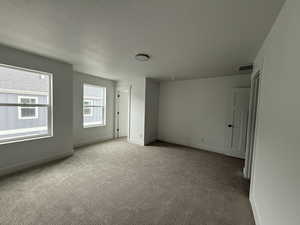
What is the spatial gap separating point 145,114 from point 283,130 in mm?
3911

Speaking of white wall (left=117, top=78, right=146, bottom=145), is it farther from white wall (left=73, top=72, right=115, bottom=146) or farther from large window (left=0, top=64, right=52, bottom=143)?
large window (left=0, top=64, right=52, bottom=143)

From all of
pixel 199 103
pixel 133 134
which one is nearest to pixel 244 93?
pixel 199 103

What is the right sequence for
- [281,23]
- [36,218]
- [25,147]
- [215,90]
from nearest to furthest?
[281,23], [36,218], [25,147], [215,90]

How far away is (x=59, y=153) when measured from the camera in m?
3.44

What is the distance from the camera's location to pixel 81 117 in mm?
4457

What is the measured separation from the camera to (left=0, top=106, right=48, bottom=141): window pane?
2.65 meters

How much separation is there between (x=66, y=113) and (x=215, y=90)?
4.46 meters

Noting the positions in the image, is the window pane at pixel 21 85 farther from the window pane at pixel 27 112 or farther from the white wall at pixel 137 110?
the white wall at pixel 137 110

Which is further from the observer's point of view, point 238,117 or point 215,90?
point 215,90

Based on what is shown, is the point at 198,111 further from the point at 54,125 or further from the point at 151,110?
the point at 54,125

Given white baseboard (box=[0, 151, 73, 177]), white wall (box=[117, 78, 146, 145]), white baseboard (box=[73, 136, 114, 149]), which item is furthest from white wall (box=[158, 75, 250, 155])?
white baseboard (box=[0, 151, 73, 177])

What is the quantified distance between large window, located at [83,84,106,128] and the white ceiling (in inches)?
79.6

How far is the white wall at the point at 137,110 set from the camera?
16.0ft

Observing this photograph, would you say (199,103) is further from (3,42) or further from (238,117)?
(3,42)
